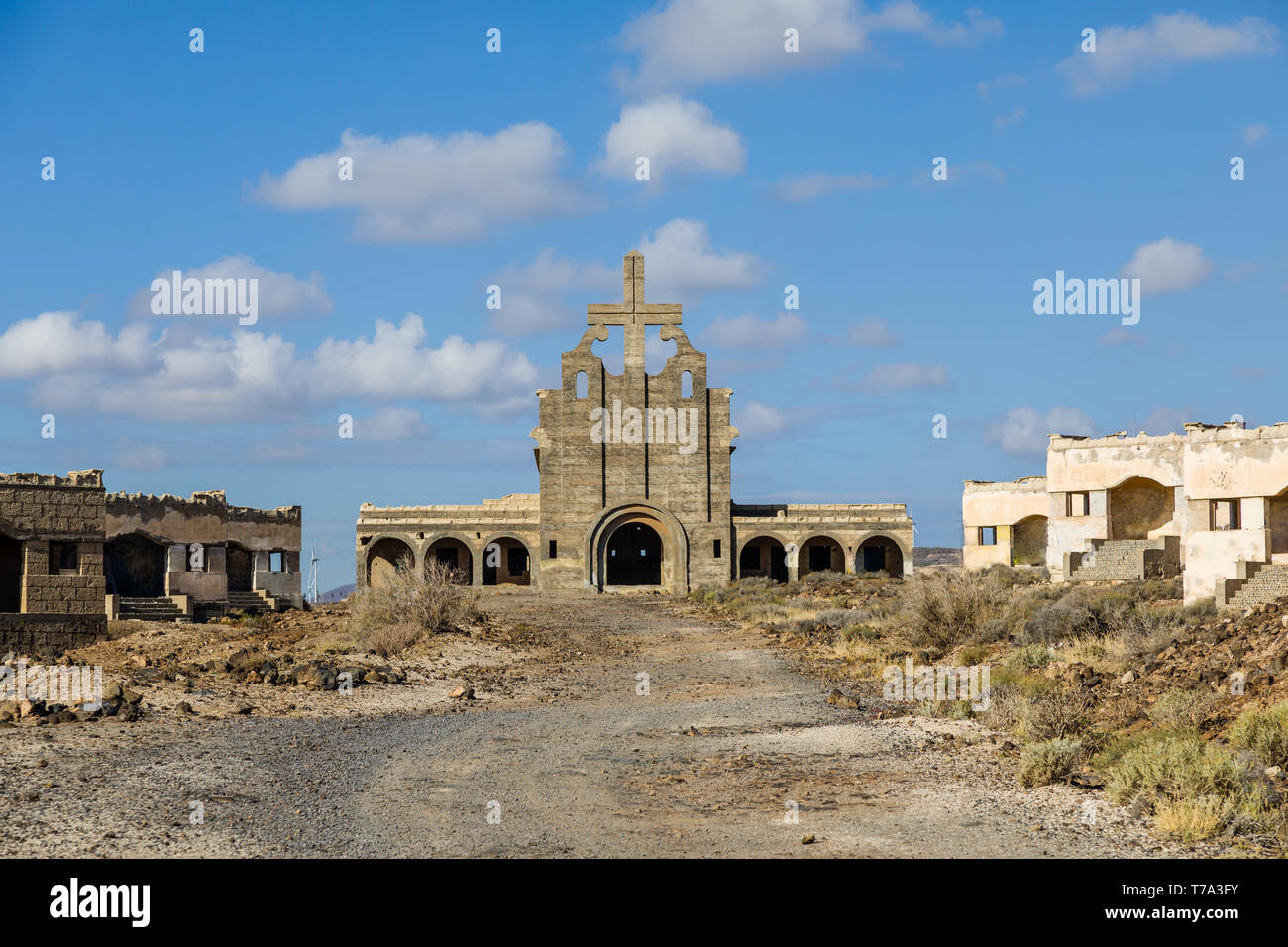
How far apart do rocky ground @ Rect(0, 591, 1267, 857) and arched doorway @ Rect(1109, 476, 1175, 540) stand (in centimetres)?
2266

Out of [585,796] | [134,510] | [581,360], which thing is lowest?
[585,796]

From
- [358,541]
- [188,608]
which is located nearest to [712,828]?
[188,608]

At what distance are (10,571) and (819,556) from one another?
4098 centimetres

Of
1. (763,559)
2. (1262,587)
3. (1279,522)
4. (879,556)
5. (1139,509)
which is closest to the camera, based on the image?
(1262,587)

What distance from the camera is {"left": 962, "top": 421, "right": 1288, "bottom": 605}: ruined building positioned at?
965 inches

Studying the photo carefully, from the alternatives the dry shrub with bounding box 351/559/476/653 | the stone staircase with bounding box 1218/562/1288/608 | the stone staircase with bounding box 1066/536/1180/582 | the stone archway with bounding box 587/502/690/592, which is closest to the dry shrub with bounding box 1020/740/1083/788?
the stone staircase with bounding box 1218/562/1288/608

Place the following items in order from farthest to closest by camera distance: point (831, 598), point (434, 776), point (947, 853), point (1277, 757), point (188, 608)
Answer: point (831, 598) → point (188, 608) → point (434, 776) → point (1277, 757) → point (947, 853)

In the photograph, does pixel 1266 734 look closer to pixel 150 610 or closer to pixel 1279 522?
pixel 1279 522

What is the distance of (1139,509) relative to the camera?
39344 mm

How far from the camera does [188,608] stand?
3216cm

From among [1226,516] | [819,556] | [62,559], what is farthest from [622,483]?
[62,559]

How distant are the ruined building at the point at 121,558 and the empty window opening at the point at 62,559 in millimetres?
20
